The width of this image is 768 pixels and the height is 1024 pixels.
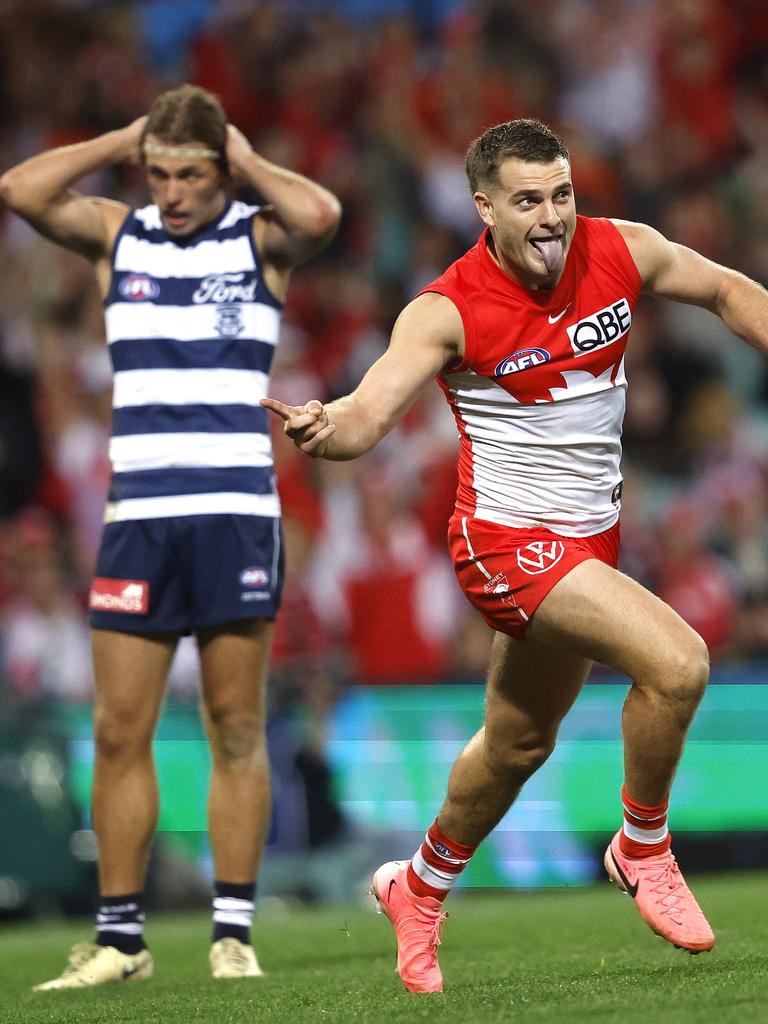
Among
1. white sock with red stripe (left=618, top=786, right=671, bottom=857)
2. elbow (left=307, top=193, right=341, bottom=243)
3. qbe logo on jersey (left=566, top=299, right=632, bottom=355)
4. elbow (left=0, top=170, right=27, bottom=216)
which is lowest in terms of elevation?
white sock with red stripe (left=618, top=786, right=671, bottom=857)

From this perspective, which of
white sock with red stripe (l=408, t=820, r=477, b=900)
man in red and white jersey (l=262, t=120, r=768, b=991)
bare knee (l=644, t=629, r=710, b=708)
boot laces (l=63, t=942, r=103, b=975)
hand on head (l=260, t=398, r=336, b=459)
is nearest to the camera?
hand on head (l=260, t=398, r=336, b=459)

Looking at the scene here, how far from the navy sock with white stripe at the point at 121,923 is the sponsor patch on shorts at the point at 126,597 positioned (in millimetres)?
941

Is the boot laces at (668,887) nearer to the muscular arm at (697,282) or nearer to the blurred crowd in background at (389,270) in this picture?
the muscular arm at (697,282)

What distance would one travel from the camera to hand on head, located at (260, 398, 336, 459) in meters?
4.01

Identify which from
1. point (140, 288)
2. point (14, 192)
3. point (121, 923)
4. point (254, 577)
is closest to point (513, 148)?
point (140, 288)

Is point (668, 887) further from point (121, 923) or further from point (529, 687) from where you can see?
point (121, 923)

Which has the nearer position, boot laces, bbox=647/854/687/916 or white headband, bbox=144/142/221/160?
boot laces, bbox=647/854/687/916

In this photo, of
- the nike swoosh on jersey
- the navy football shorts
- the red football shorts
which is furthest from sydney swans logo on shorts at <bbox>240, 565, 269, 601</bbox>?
the nike swoosh on jersey

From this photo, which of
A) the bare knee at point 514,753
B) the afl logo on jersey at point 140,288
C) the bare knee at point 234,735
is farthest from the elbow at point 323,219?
the bare knee at point 514,753

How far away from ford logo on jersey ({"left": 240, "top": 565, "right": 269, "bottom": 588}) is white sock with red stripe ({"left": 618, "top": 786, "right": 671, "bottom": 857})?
62.9 inches

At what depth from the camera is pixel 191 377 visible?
569 cm

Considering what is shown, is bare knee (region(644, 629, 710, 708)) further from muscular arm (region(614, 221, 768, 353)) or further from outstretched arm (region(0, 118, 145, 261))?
outstretched arm (region(0, 118, 145, 261))

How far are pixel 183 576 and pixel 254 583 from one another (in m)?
0.24

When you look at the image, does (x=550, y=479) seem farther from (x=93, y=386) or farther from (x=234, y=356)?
(x=93, y=386)
